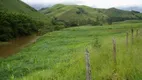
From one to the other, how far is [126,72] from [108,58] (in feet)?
12.5

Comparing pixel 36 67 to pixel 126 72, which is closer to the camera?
pixel 126 72

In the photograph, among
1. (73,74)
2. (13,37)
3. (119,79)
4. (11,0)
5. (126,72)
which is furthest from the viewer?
(11,0)

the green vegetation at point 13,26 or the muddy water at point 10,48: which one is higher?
the green vegetation at point 13,26

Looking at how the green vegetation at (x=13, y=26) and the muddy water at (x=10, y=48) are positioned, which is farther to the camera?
the green vegetation at (x=13, y=26)

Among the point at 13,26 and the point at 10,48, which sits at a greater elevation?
the point at 13,26

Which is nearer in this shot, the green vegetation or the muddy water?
the muddy water

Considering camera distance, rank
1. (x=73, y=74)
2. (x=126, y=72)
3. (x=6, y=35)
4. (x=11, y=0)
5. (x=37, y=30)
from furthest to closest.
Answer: (x=11, y=0) → (x=37, y=30) → (x=6, y=35) → (x=73, y=74) → (x=126, y=72)

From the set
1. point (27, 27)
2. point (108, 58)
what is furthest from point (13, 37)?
point (108, 58)

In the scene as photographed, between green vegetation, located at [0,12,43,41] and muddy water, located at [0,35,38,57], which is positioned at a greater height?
green vegetation, located at [0,12,43,41]

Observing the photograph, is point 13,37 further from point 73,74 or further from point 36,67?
point 73,74

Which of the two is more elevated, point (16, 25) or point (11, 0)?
point (11, 0)

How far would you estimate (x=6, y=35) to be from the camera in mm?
72812

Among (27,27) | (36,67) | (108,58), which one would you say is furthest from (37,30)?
(108,58)

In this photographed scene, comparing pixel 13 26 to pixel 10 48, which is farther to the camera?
pixel 13 26
